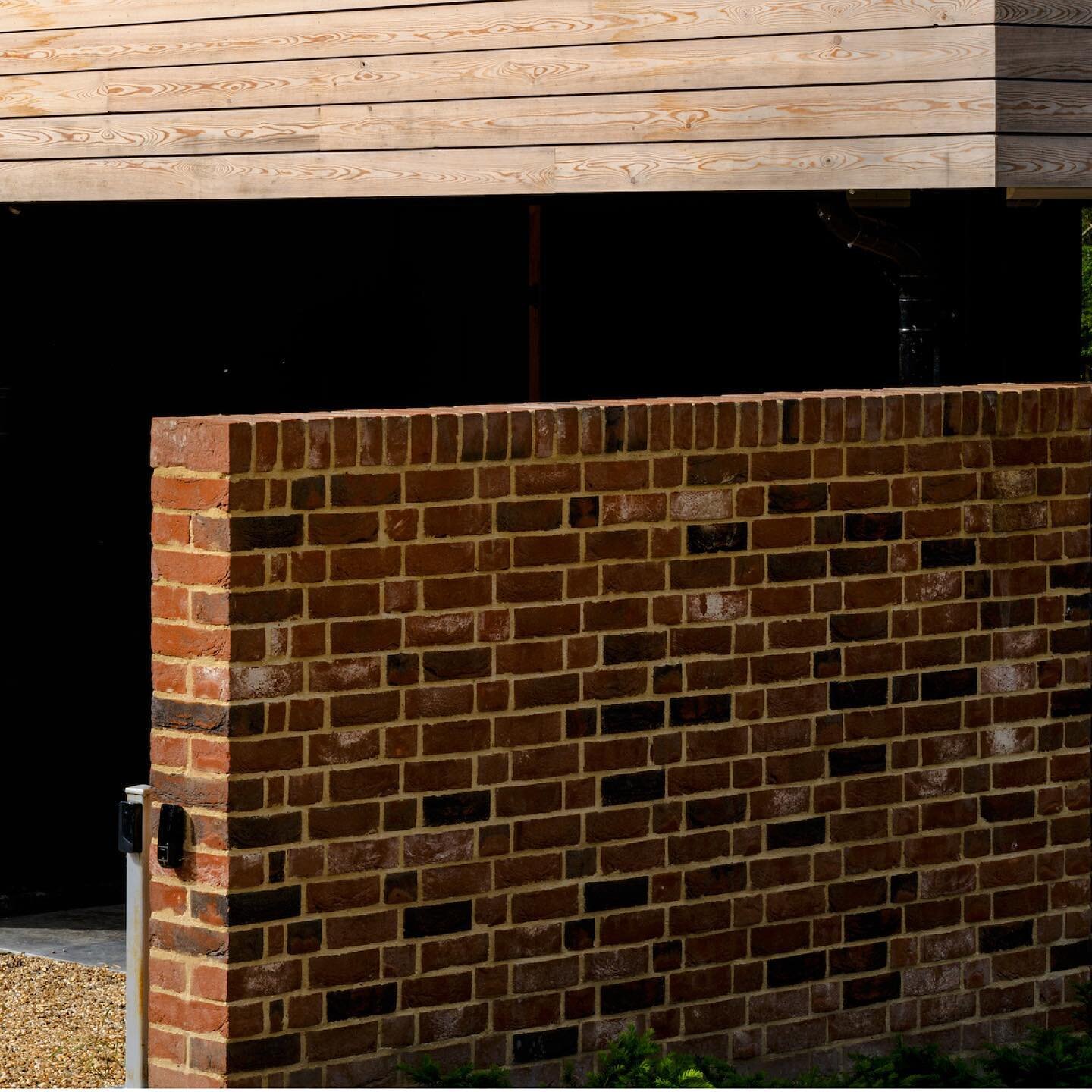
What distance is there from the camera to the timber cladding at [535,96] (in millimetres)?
7551

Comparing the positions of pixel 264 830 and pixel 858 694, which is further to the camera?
pixel 858 694

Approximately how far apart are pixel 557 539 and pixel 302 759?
88cm

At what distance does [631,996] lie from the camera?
565 cm

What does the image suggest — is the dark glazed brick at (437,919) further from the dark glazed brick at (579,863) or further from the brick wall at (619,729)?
the dark glazed brick at (579,863)

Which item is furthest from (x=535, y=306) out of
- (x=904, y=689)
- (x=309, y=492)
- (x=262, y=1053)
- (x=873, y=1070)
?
(x=262, y=1053)

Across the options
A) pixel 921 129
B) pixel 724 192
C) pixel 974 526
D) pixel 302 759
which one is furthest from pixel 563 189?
pixel 302 759

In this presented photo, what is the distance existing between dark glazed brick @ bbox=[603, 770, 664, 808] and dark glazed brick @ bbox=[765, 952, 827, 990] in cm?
62

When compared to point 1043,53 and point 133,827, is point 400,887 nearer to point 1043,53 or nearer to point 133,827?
point 133,827

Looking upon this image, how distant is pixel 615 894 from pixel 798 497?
119 cm

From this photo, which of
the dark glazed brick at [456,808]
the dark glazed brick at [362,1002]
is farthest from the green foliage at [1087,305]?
the dark glazed brick at [362,1002]

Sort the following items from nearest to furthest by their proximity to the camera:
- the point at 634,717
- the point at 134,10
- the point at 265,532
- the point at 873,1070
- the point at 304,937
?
the point at 265,532 → the point at 304,937 → the point at 634,717 → the point at 873,1070 → the point at 134,10

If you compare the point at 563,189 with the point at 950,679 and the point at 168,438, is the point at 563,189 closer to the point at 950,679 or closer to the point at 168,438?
the point at 950,679

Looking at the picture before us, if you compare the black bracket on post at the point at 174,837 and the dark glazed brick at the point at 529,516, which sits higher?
the dark glazed brick at the point at 529,516

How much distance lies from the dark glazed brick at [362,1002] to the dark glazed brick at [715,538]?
1.39 metres
